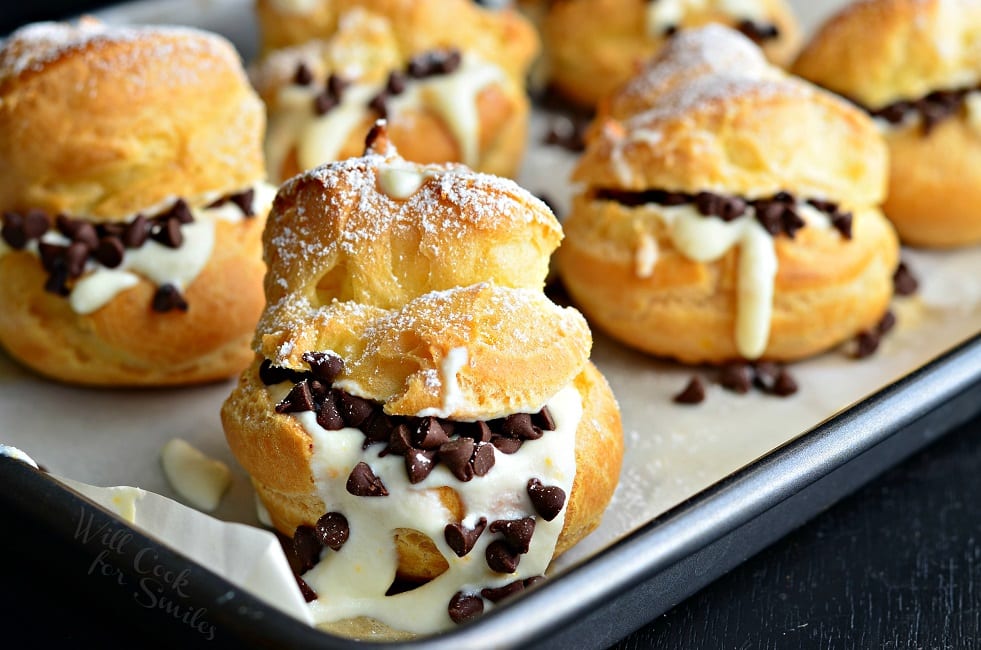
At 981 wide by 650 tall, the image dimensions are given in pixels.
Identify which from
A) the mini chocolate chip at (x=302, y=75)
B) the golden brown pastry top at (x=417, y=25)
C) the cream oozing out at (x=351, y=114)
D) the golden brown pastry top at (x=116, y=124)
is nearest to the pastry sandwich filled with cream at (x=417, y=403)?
the golden brown pastry top at (x=116, y=124)

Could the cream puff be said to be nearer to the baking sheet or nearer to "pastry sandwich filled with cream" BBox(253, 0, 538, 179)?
the baking sheet

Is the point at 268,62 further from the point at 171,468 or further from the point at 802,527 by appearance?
the point at 802,527

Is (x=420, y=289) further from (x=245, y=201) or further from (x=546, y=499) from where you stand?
(x=245, y=201)

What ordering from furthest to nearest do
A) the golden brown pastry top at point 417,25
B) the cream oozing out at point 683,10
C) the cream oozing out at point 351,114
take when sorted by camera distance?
1. the cream oozing out at point 683,10
2. the golden brown pastry top at point 417,25
3. the cream oozing out at point 351,114

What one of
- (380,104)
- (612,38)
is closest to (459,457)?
(380,104)

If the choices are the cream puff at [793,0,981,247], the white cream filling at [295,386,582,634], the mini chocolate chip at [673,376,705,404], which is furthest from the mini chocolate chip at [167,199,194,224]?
the cream puff at [793,0,981,247]

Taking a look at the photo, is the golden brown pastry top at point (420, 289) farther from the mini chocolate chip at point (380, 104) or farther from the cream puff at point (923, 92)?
the cream puff at point (923, 92)

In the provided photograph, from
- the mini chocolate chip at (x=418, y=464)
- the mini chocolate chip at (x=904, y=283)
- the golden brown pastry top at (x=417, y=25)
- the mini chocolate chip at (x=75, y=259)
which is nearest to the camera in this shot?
the mini chocolate chip at (x=418, y=464)
